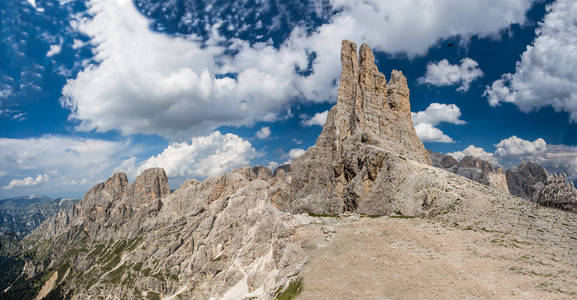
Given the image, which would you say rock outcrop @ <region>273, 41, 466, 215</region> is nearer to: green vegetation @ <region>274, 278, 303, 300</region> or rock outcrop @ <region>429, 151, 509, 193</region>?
green vegetation @ <region>274, 278, 303, 300</region>

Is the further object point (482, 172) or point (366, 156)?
point (482, 172)

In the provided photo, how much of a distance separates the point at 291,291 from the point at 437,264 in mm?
15067

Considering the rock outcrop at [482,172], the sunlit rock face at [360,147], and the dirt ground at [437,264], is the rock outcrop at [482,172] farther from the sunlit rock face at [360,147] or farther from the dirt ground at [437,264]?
the dirt ground at [437,264]

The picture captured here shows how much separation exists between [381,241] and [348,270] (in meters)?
7.51

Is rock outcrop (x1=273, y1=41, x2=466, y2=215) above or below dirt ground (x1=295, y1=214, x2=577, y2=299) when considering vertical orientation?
above

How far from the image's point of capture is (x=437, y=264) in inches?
1052

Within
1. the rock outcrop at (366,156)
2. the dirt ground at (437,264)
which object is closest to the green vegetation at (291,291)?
the dirt ground at (437,264)

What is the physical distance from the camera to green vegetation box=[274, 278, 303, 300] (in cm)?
2823

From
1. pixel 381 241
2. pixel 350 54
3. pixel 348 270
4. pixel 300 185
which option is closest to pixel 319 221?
pixel 381 241

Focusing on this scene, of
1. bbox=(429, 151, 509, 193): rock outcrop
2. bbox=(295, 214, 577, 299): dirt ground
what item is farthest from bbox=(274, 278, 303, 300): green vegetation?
bbox=(429, 151, 509, 193): rock outcrop

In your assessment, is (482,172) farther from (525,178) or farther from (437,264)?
(437,264)

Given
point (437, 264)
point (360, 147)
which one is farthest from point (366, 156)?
point (437, 264)

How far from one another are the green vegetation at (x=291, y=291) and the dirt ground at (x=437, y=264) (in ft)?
2.34

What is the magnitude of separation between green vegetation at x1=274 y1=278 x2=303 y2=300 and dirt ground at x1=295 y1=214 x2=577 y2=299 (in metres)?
0.71
